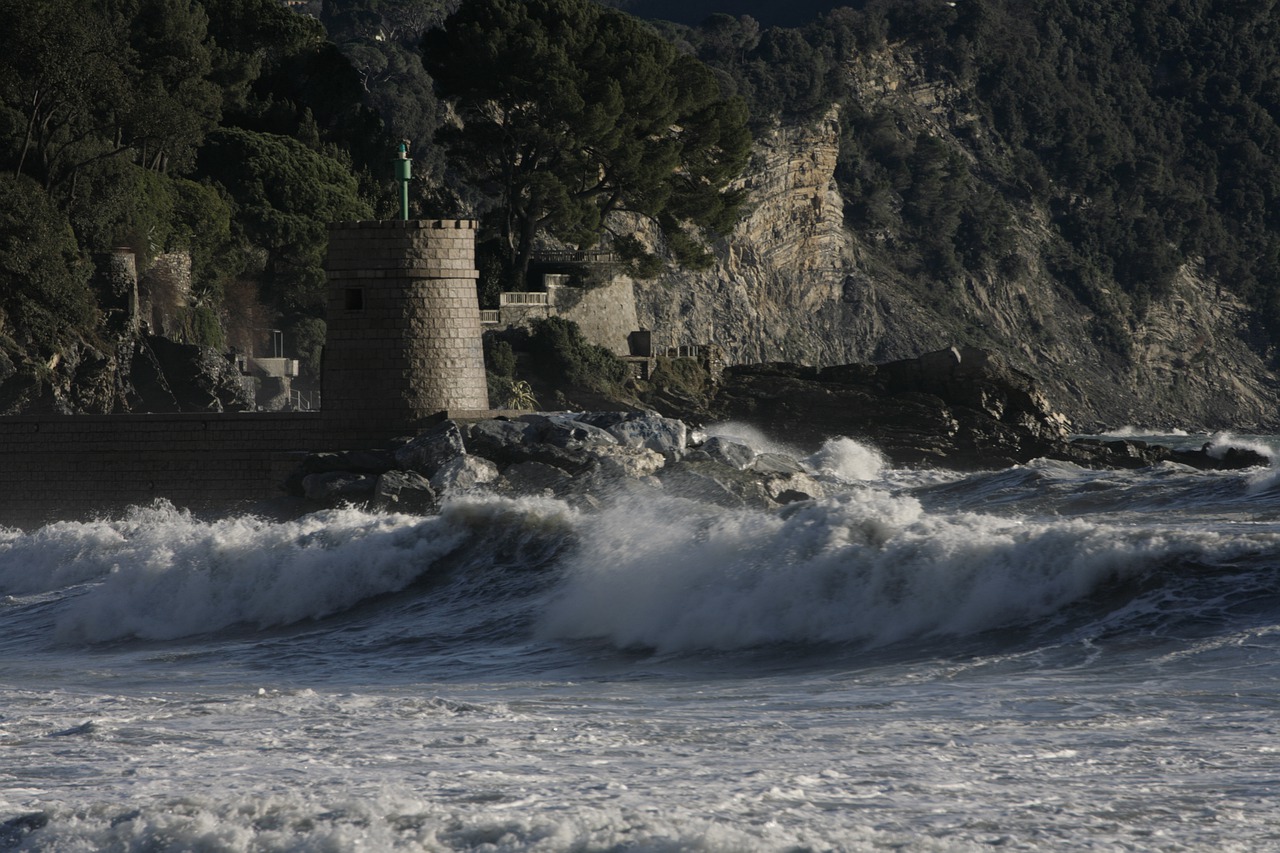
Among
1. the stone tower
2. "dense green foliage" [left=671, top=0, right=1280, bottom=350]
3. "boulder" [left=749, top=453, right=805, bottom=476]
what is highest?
"dense green foliage" [left=671, top=0, right=1280, bottom=350]

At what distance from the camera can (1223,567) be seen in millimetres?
12727

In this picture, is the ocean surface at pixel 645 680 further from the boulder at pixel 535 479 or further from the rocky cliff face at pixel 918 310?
the rocky cliff face at pixel 918 310

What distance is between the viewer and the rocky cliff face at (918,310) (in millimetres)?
81250

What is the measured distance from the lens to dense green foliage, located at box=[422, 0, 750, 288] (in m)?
43.8

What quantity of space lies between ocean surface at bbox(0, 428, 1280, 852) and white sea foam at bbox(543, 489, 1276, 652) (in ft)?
0.11

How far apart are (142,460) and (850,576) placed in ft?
42.9

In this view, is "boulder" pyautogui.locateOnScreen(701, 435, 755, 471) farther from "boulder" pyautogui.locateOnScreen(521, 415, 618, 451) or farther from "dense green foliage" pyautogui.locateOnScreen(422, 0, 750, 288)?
"dense green foliage" pyautogui.locateOnScreen(422, 0, 750, 288)

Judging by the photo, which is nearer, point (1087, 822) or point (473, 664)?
point (1087, 822)

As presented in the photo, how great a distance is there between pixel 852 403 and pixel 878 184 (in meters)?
56.9

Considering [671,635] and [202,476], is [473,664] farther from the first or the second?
[202,476]

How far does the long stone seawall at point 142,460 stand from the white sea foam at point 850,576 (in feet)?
28.8

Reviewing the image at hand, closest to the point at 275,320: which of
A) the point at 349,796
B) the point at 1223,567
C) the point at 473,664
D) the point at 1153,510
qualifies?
the point at 1153,510

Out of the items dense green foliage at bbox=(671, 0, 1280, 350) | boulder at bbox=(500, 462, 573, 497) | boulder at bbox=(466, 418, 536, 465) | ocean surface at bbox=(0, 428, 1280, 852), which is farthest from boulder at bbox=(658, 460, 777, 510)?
dense green foliage at bbox=(671, 0, 1280, 350)

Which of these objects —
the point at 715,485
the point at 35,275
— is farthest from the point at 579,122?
the point at 715,485
